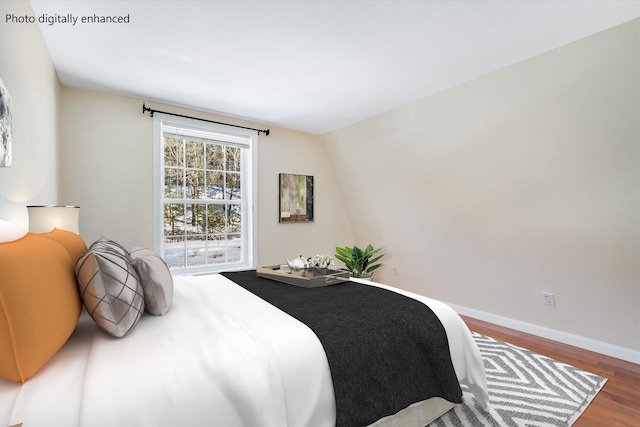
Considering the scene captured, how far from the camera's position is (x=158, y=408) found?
0.87 meters

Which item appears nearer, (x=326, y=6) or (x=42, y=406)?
(x=42, y=406)

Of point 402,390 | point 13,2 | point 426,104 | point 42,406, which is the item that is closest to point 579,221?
point 426,104

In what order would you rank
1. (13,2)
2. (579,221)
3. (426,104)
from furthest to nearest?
(426,104), (579,221), (13,2)

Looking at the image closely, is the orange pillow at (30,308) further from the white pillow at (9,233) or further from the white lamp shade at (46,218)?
the white lamp shade at (46,218)

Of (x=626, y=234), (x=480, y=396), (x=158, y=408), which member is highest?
(x=626, y=234)

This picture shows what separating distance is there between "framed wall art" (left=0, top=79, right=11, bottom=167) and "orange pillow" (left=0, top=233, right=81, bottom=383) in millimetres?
734

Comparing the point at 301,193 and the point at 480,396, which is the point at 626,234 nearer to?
the point at 480,396

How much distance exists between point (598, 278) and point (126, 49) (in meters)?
4.08

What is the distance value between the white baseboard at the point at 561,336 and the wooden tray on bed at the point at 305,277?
6.80 ft

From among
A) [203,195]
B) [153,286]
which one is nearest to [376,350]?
[153,286]

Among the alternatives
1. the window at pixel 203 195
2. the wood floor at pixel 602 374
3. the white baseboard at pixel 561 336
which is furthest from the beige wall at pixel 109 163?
the wood floor at pixel 602 374

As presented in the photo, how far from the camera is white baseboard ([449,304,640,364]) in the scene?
245 cm

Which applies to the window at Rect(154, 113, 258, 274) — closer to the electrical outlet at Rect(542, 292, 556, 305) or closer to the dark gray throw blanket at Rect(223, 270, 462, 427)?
the dark gray throw blanket at Rect(223, 270, 462, 427)

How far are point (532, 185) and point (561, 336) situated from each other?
138 centimetres
